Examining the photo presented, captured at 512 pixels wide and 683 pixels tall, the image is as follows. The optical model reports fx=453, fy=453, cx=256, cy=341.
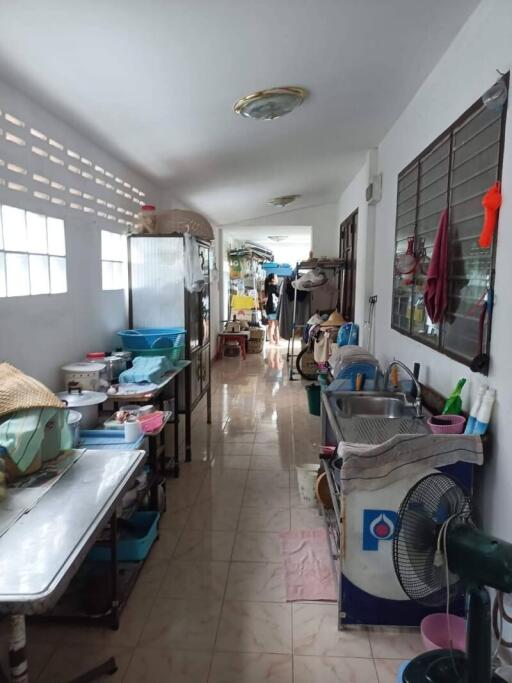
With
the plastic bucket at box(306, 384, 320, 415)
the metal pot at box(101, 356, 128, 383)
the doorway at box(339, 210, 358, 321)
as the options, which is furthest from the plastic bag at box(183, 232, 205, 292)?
the doorway at box(339, 210, 358, 321)

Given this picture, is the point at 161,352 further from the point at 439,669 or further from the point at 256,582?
the point at 439,669

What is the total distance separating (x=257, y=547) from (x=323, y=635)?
0.66 m

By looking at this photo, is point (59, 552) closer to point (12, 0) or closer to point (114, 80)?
point (12, 0)

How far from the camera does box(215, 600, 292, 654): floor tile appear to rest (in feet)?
5.82

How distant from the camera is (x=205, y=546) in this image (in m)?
2.44

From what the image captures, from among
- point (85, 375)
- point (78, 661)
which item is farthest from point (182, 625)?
point (85, 375)

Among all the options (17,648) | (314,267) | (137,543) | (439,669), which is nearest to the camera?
(17,648)

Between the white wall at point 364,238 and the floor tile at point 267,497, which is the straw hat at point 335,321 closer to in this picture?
the white wall at point 364,238

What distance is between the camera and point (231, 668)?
167 centimetres

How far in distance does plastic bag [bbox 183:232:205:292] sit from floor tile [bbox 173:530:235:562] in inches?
71.4

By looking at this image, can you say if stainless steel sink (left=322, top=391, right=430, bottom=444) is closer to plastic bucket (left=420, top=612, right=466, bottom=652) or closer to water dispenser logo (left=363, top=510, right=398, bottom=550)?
water dispenser logo (left=363, top=510, right=398, bottom=550)

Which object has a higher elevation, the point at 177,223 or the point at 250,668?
the point at 177,223

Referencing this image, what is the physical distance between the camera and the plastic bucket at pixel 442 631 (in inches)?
65.0

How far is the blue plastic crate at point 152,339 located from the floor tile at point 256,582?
157 cm
